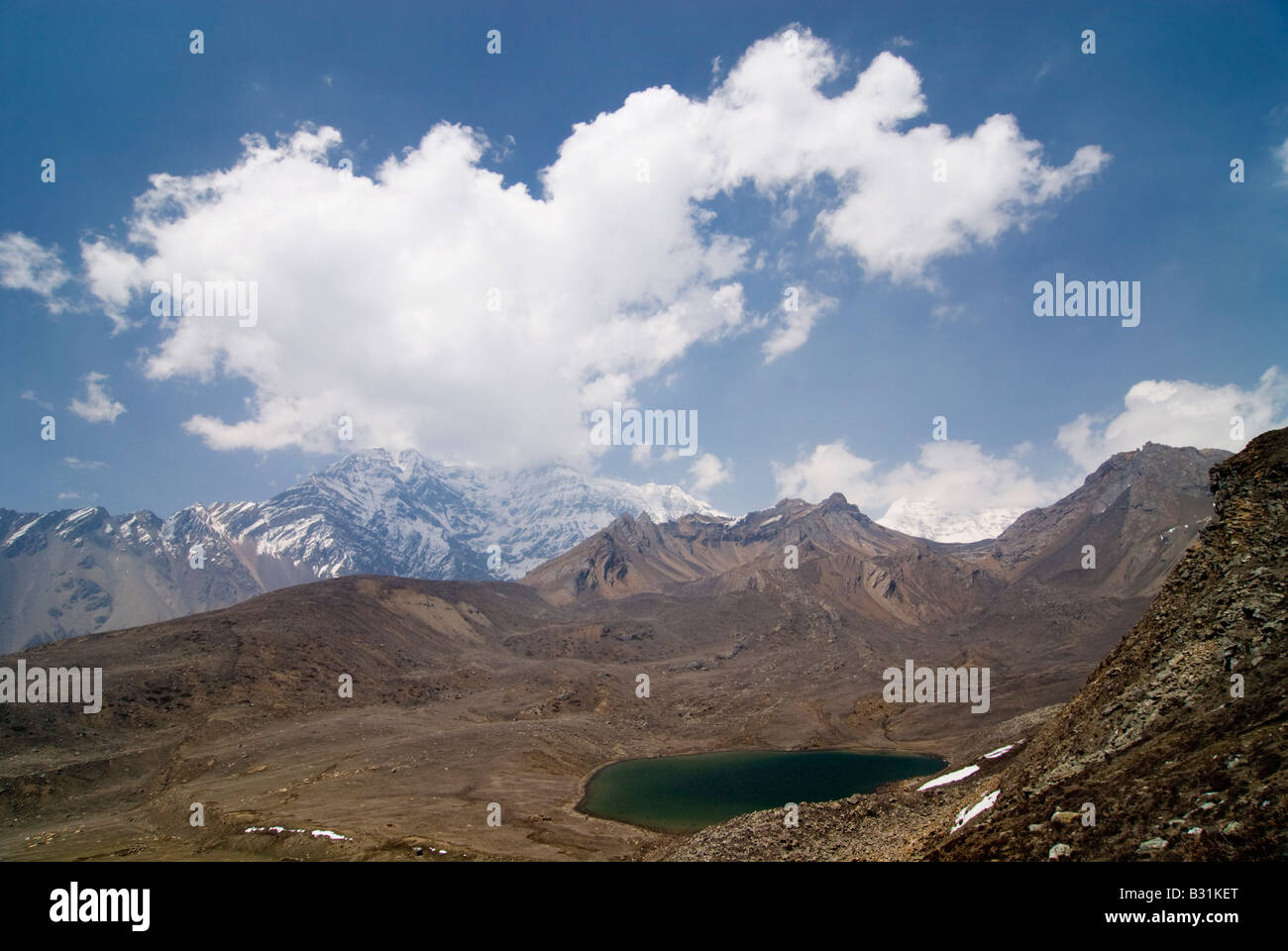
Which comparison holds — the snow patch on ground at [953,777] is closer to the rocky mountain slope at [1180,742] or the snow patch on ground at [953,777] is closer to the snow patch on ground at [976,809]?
the rocky mountain slope at [1180,742]

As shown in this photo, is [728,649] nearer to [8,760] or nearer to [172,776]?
[172,776]

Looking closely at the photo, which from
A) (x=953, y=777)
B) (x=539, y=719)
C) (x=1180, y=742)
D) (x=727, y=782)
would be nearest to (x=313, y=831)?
(x=727, y=782)

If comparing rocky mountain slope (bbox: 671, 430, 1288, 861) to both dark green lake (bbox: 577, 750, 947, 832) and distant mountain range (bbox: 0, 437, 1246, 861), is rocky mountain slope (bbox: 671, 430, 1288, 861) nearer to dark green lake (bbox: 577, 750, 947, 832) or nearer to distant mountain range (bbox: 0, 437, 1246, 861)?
distant mountain range (bbox: 0, 437, 1246, 861)

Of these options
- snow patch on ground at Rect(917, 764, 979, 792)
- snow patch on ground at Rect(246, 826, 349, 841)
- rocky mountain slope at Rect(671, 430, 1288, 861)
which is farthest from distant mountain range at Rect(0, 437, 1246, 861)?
snow patch on ground at Rect(917, 764, 979, 792)

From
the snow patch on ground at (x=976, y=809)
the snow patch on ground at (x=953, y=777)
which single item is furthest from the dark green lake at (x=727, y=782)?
the snow patch on ground at (x=976, y=809)
